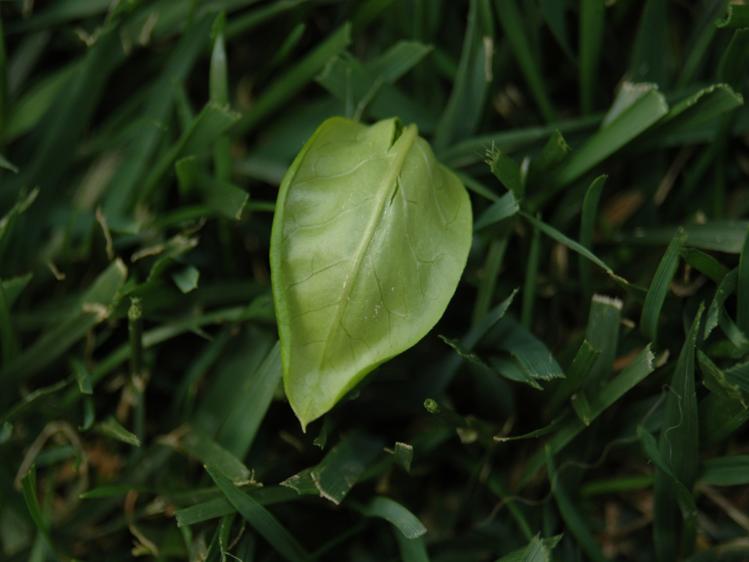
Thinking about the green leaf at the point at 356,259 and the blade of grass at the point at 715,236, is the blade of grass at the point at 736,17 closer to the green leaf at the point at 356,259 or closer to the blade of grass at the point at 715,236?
the blade of grass at the point at 715,236

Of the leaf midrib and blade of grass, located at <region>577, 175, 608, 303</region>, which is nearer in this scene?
the leaf midrib

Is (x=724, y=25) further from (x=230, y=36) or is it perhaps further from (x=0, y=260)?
(x=0, y=260)

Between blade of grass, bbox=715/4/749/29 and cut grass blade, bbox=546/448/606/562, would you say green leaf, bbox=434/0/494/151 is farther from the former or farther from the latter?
cut grass blade, bbox=546/448/606/562

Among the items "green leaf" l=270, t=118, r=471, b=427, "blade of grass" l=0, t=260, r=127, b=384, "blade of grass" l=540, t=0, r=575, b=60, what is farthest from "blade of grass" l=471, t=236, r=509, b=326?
"blade of grass" l=0, t=260, r=127, b=384

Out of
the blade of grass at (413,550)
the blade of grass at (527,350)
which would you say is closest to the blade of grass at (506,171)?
the blade of grass at (527,350)

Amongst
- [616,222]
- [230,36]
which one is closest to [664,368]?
[616,222]

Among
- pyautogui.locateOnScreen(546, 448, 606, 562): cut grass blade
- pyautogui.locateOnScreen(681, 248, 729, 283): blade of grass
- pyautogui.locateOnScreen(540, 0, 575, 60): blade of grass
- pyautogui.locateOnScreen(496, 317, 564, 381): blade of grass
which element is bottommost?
pyautogui.locateOnScreen(546, 448, 606, 562): cut grass blade

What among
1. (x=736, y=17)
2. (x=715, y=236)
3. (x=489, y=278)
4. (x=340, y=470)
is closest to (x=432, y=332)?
(x=489, y=278)
